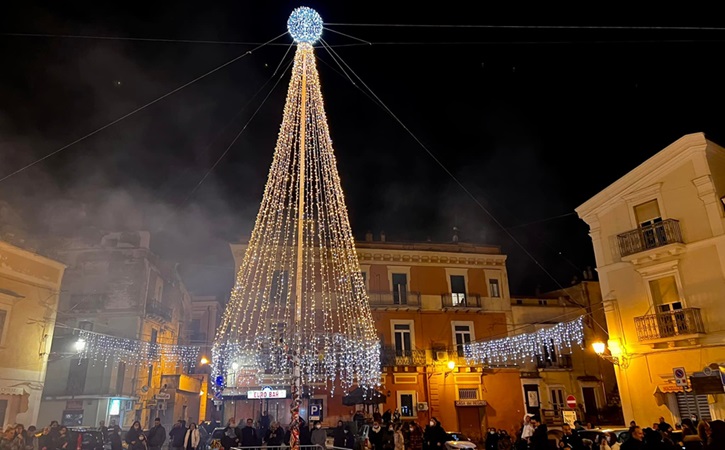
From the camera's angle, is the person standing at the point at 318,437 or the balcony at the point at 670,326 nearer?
the person standing at the point at 318,437

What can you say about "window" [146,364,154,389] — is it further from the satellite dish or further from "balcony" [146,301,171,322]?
the satellite dish

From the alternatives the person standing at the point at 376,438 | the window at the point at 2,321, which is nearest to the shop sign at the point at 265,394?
the person standing at the point at 376,438

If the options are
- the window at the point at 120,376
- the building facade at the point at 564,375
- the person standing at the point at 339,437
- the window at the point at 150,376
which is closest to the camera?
the person standing at the point at 339,437

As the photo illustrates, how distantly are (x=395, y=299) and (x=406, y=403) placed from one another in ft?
17.8

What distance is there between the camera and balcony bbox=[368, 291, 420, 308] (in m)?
26.0

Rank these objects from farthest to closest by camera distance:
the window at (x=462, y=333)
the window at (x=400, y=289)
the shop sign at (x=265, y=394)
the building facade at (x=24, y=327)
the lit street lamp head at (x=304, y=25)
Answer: the window at (x=462, y=333) < the window at (x=400, y=289) < the shop sign at (x=265, y=394) < the building facade at (x=24, y=327) < the lit street lamp head at (x=304, y=25)

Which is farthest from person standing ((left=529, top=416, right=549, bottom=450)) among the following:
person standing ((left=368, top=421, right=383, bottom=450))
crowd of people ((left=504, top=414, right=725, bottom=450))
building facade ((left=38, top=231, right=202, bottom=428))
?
building facade ((left=38, top=231, right=202, bottom=428))

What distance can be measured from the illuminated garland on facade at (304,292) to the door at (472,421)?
5143 millimetres

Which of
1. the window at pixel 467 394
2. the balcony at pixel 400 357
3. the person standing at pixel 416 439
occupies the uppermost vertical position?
the balcony at pixel 400 357

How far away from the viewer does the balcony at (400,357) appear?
2486 centimetres

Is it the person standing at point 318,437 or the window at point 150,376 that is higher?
the window at point 150,376

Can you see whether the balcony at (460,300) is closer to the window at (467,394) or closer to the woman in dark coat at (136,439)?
the window at (467,394)

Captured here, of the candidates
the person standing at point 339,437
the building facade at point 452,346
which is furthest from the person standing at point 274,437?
the building facade at point 452,346

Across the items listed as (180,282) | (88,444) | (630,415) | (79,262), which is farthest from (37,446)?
(180,282)
